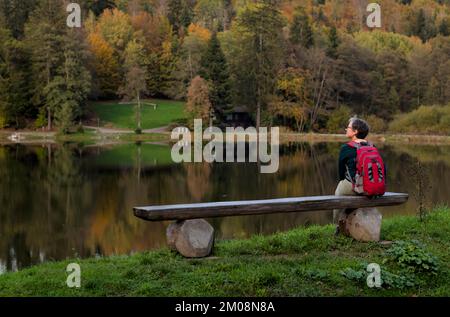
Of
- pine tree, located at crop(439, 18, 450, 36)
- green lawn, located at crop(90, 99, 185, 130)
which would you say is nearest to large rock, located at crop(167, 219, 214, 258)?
green lawn, located at crop(90, 99, 185, 130)

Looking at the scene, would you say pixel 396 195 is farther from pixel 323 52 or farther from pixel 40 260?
pixel 323 52

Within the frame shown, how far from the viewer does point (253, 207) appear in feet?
20.9

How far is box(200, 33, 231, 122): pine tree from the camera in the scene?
5072 cm

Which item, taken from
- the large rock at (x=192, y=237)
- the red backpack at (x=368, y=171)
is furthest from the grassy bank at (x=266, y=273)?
the red backpack at (x=368, y=171)

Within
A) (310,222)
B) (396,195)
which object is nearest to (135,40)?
(310,222)

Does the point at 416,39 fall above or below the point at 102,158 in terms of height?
above

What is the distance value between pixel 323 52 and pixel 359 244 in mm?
48076

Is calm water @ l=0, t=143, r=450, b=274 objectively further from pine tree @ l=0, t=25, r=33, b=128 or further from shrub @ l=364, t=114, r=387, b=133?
pine tree @ l=0, t=25, r=33, b=128

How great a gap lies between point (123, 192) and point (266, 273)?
12626 millimetres

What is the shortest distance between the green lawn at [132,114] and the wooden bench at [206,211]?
4489 cm

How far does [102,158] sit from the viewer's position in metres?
29.4

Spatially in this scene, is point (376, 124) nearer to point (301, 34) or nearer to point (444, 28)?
point (301, 34)
